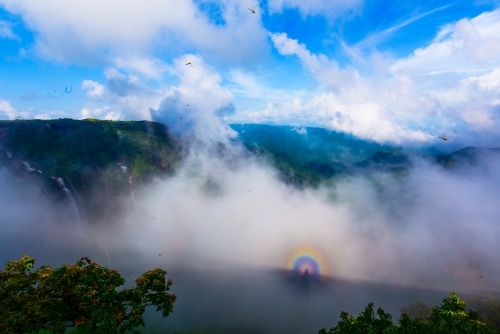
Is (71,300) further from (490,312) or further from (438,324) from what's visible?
(490,312)

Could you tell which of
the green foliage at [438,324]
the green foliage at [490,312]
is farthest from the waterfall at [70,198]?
the green foliage at [490,312]

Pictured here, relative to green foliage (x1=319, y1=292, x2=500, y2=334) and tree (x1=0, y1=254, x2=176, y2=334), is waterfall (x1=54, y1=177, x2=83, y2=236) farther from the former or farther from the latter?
green foliage (x1=319, y1=292, x2=500, y2=334)

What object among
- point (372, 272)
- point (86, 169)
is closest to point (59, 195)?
point (86, 169)

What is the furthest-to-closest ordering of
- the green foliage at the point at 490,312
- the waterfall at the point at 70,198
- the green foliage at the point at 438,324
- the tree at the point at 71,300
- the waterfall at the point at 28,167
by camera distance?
the waterfall at the point at 70,198 → the waterfall at the point at 28,167 → the green foliage at the point at 490,312 → the green foliage at the point at 438,324 → the tree at the point at 71,300

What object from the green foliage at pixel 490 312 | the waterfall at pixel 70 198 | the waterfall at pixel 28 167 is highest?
the waterfall at pixel 28 167

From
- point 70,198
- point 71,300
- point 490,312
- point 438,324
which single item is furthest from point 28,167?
point 490,312

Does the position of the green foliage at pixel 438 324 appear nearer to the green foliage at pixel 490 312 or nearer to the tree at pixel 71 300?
the tree at pixel 71 300

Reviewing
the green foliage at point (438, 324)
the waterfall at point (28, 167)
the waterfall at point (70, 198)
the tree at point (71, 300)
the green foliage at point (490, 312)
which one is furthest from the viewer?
the waterfall at point (70, 198)

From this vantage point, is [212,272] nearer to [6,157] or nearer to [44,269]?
[44,269]
